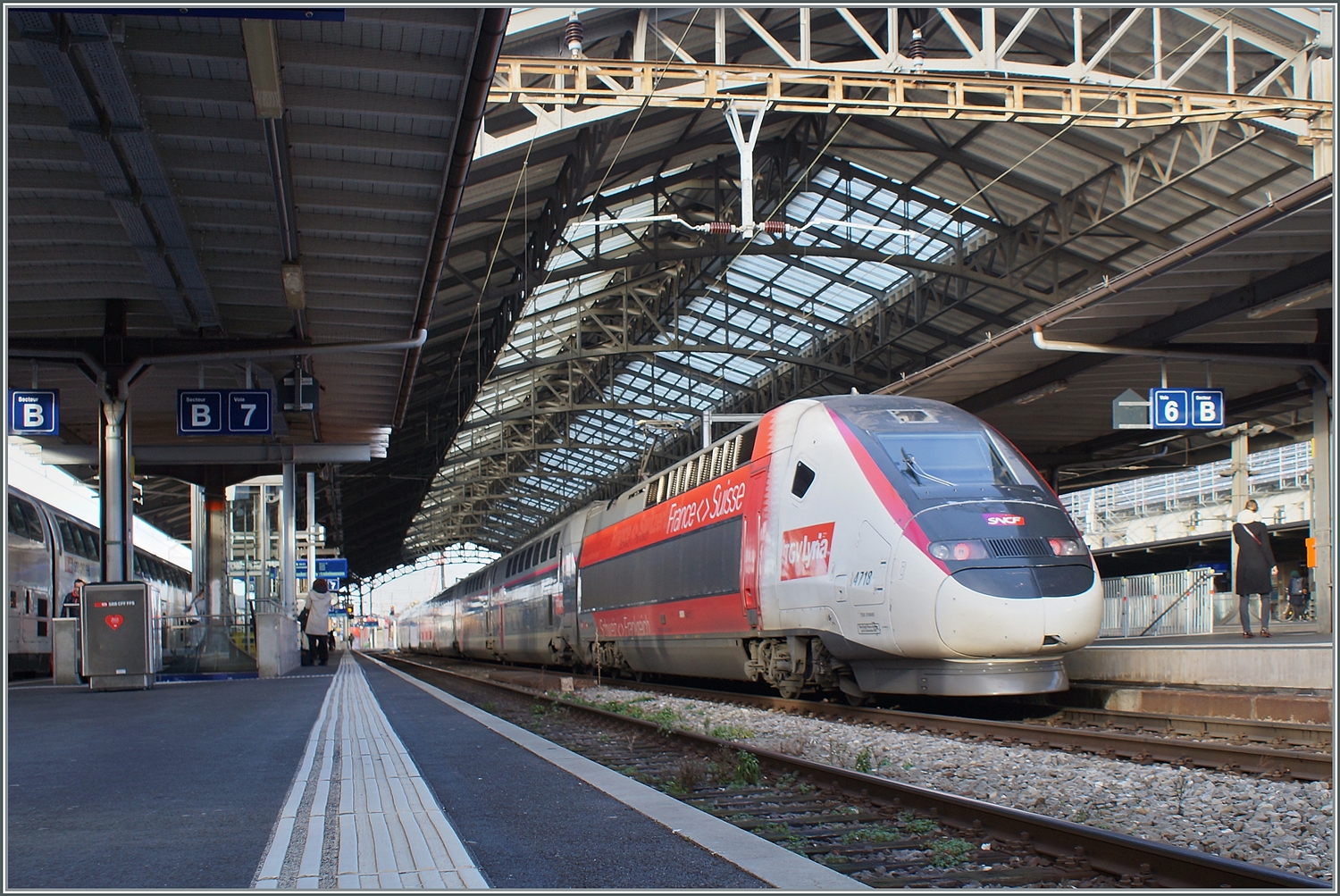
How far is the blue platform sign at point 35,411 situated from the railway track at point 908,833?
37.2 feet

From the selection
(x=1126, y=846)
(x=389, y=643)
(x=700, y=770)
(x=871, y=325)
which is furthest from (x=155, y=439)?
(x=389, y=643)

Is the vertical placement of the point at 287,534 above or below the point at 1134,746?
above

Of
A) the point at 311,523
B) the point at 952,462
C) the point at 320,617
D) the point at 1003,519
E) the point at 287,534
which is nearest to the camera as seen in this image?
the point at 1003,519

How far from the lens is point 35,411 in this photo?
15.5 meters

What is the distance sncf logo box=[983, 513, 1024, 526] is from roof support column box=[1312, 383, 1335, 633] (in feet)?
26.1

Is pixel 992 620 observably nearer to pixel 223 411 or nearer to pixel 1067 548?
pixel 1067 548

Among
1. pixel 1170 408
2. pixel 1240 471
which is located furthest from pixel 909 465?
pixel 1240 471

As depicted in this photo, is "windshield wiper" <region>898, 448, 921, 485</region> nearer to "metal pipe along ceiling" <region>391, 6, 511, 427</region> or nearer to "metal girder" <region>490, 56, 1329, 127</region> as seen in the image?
"metal pipe along ceiling" <region>391, 6, 511, 427</region>

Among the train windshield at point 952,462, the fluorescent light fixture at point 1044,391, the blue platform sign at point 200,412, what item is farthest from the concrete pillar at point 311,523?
the train windshield at point 952,462

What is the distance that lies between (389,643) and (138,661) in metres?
86.1

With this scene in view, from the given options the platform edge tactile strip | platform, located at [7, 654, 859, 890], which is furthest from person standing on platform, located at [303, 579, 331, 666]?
the platform edge tactile strip

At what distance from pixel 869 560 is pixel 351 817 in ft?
17.7

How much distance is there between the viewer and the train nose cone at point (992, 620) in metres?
8.73

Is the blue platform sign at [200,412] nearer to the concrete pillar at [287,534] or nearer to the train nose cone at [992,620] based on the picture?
the concrete pillar at [287,534]
